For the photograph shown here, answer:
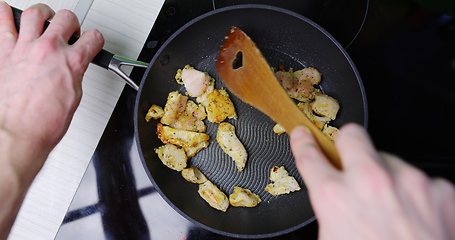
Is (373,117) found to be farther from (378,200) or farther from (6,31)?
(6,31)

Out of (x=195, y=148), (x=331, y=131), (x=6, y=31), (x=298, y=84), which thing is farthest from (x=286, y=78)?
(x=6, y=31)

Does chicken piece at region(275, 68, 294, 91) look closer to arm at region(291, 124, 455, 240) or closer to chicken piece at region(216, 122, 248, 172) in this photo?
chicken piece at region(216, 122, 248, 172)

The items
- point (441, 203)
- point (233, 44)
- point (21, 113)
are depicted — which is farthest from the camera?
point (233, 44)

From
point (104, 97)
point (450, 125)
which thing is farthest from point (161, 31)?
point (450, 125)

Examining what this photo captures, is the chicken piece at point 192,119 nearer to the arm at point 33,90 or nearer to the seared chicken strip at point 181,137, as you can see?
the seared chicken strip at point 181,137

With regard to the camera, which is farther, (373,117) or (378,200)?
(373,117)

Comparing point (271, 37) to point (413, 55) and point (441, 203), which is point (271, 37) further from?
point (441, 203)
